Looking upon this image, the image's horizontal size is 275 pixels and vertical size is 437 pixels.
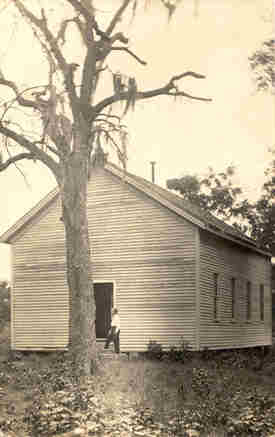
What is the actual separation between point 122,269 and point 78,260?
23.2ft

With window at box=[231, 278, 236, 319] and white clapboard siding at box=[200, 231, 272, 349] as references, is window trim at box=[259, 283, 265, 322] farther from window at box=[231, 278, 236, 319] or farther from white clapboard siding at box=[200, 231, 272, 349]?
window at box=[231, 278, 236, 319]

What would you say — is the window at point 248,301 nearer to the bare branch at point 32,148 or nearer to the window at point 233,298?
the window at point 233,298

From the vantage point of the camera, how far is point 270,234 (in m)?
42.9

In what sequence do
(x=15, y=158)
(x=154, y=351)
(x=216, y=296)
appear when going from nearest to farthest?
1. (x=15, y=158)
2. (x=154, y=351)
3. (x=216, y=296)

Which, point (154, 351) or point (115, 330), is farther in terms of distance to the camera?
point (115, 330)

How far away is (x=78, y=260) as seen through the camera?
1886 cm

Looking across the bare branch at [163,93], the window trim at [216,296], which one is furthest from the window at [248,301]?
the bare branch at [163,93]

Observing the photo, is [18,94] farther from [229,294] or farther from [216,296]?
[229,294]

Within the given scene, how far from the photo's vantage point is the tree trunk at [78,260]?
18781 millimetres

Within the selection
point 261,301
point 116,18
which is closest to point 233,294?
point 261,301

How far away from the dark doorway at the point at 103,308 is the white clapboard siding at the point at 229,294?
4.40 meters

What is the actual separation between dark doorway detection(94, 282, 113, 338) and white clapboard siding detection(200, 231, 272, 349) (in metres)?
4.40

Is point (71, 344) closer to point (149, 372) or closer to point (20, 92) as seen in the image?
point (149, 372)

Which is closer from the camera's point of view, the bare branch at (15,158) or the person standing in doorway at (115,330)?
the bare branch at (15,158)
